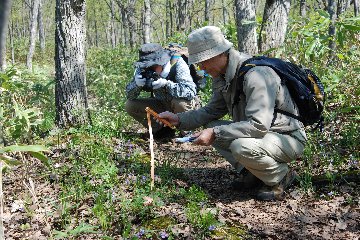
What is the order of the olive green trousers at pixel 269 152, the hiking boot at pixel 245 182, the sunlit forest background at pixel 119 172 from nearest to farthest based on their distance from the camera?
the sunlit forest background at pixel 119 172, the olive green trousers at pixel 269 152, the hiking boot at pixel 245 182

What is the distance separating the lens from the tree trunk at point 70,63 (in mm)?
5594

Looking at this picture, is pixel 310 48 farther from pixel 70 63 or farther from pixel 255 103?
pixel 70 63

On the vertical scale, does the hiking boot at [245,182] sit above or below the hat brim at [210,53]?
below

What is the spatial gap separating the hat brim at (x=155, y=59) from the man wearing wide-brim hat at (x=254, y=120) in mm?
1616

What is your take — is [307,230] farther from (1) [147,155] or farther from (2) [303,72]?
(1) [147,155]

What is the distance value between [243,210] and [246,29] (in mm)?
4543

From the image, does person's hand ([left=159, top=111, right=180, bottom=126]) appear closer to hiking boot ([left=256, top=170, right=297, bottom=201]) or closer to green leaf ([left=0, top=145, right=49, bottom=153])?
hiking boot ([left=256, top=170, right=297, bottom=201])

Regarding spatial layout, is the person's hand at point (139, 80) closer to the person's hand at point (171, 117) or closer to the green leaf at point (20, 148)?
the person's hand at point (171, 117)

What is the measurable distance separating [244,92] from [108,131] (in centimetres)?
243

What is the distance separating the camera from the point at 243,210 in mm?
3762

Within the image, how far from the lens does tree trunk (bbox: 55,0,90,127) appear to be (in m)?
5.59

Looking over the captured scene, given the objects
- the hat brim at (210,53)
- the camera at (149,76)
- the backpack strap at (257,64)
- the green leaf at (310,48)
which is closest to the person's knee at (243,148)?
the backpack strap at (257,64)

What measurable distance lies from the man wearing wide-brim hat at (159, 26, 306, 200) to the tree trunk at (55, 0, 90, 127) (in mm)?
2412

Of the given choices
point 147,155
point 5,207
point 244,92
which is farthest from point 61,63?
point 244,92
